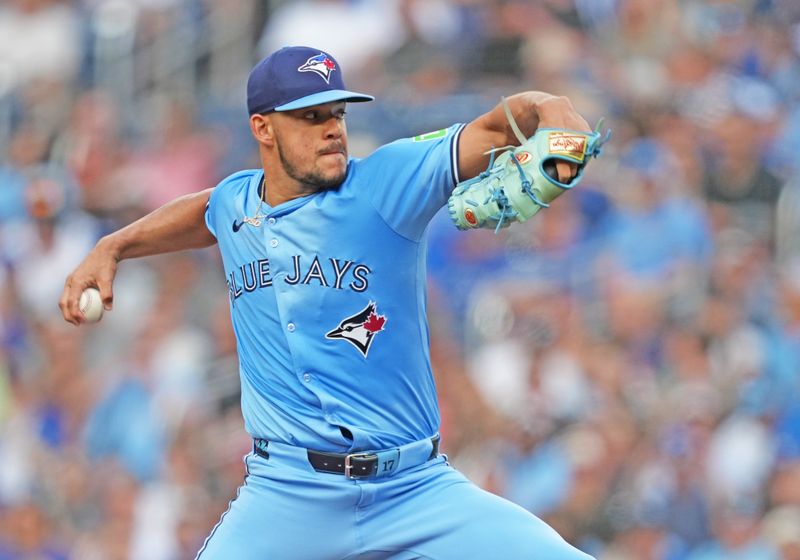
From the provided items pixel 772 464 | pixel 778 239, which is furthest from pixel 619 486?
pixel 778 239

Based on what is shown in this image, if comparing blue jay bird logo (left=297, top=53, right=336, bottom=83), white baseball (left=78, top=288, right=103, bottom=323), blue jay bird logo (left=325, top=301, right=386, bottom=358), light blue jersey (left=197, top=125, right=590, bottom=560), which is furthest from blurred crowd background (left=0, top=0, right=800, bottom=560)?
blue jay bird logo (left=297, top=53, right=336, bottom=83)

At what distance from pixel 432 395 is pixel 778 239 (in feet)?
16.3

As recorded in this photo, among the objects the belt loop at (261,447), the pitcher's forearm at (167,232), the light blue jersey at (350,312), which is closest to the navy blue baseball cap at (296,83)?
the light blue jersey at (350,312)

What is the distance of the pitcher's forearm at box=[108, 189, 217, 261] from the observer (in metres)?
5.08

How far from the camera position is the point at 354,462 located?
4.57 meters

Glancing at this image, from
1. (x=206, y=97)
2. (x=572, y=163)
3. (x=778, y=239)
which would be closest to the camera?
(x=572, y=163)

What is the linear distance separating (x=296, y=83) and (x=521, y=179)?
940mm

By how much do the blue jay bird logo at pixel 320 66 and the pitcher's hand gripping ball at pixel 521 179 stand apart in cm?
66

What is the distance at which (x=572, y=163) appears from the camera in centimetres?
407

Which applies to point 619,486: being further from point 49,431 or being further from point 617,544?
point 49,431

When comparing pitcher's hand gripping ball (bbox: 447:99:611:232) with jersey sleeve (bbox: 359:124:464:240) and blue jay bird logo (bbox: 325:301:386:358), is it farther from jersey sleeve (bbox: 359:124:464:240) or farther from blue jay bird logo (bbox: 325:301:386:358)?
blue jay bird logo (bbox: 325:301:386:358)

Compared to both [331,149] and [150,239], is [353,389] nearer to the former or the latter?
[331,149]

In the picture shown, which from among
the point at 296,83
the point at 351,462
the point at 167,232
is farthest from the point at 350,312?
the point at 167,232

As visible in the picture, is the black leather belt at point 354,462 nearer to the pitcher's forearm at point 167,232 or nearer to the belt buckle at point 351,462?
the belt buckle at point 351,462
